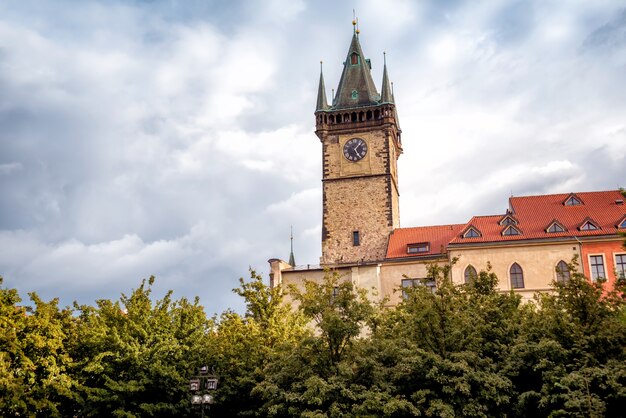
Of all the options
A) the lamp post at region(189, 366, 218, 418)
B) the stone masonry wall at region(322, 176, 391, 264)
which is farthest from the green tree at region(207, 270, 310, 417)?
the stone masonry wall at region(322, 176, 391, 264)

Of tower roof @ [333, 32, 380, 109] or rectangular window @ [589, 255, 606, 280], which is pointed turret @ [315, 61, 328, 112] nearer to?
tower roof @ [333, 32, 380, 109]

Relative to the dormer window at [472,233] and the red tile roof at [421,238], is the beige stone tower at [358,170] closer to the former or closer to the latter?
the red tile roof at [421,238]

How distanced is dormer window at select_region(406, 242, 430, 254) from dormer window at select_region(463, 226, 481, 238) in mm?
3348

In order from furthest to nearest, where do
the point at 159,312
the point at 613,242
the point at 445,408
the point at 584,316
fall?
the point at 613,242, the point at 159,312, the point at 584,316, the point at 445,408

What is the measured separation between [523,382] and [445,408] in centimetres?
451

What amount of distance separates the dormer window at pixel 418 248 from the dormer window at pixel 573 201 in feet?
34.9

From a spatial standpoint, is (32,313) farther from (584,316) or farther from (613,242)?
(613,242)

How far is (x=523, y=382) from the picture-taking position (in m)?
28.6

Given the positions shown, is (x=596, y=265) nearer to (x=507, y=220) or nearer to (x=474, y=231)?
(x=507, y=220)

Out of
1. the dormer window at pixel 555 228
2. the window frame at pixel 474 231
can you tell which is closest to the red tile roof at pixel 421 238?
the window frame at pixel 474 231

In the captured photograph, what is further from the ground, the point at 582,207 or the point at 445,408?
the point at 582,207

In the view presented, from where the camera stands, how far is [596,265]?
47531mm

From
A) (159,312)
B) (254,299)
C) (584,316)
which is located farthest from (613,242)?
(159,312)

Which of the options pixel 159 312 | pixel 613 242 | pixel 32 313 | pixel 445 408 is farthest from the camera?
pixel 613 242
